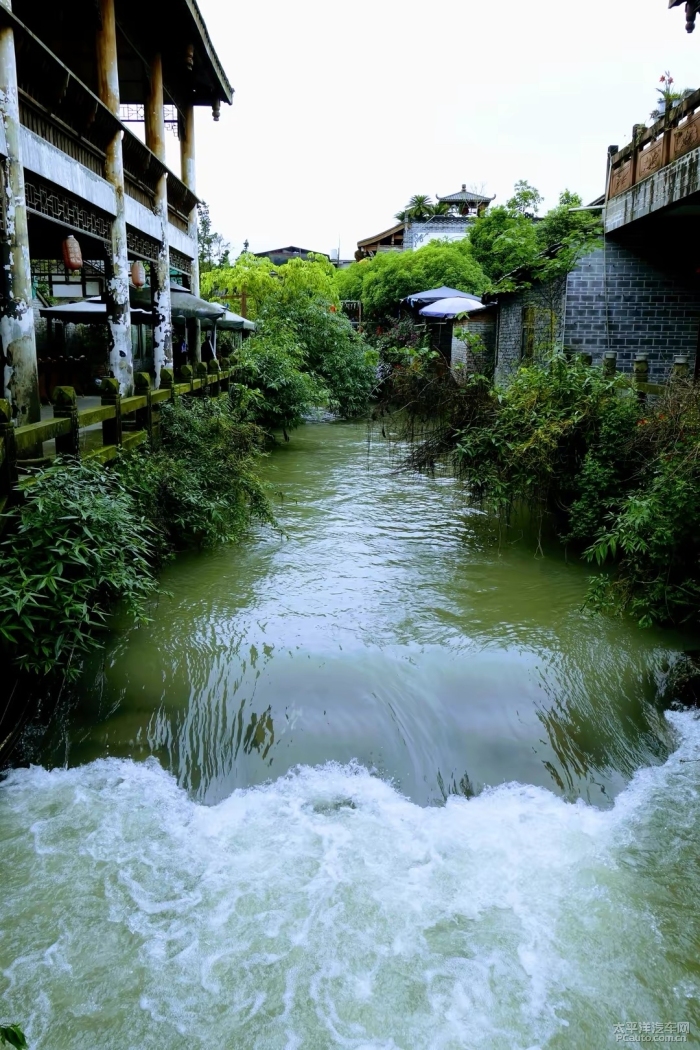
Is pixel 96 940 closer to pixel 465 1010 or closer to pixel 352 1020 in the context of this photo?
pixel 352 1020

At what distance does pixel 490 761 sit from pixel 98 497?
3.26 meters

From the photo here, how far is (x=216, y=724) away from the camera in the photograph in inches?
217

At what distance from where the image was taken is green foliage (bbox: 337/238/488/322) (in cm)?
2806

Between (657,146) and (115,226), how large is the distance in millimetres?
7326

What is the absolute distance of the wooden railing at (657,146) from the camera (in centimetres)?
952

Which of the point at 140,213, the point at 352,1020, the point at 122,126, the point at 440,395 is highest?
the point at 122,126

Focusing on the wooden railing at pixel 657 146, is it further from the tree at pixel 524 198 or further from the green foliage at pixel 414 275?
the green foliage at pixel 414 275

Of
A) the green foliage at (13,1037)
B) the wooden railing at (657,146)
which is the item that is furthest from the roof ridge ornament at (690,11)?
the green foliage at (13,1037)

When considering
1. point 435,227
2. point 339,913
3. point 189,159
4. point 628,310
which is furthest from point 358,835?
point 435,227

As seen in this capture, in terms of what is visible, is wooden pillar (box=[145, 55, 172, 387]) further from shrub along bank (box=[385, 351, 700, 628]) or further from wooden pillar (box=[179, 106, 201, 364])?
shrub along bank (box=[385, 351, 700, 628])

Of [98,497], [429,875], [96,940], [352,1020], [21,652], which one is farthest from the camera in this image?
[98,497]

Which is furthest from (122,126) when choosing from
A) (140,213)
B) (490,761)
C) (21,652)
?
(490,761)

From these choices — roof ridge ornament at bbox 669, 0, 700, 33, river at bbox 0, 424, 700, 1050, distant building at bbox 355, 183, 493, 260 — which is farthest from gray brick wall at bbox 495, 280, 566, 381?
distant building at bbox 355, 183, 493, 260

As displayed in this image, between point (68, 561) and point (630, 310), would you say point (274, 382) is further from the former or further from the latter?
point (68, 561)
